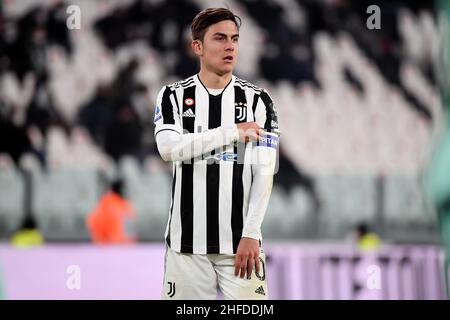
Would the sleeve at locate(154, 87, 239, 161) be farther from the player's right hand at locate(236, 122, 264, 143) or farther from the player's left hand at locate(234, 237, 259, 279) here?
the player's left hand at locate(234, 237, 259, 279)

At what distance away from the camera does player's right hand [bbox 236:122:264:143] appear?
8.45 feet

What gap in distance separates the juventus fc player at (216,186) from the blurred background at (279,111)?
5.06 metres

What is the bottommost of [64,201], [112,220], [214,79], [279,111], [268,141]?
[112,220]

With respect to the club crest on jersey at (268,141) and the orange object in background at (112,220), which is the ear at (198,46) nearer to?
the club crest on jersey at (268,141)

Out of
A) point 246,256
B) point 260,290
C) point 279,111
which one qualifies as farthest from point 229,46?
point 279,111

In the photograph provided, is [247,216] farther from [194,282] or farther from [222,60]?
[222,60]

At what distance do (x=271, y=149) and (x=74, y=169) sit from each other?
20.6 ft

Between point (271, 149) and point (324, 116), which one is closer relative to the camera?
point (271, 149)

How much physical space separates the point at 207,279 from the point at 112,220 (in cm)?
523

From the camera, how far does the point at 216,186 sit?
264 centimetres

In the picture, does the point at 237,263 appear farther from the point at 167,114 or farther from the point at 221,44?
the point at 221,44

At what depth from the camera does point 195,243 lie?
2646mm
